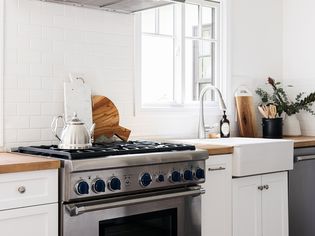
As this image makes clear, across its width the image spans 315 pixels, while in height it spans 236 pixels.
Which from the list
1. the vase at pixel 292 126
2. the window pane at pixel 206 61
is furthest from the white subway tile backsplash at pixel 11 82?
the vase at pixel 292 126

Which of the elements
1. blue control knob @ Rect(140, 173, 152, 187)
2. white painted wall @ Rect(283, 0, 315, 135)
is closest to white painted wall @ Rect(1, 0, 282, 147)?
blue control knob @ Rect(140, 173, 152, 187)

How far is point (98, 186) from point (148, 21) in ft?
5.94

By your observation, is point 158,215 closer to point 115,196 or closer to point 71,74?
point 115,196

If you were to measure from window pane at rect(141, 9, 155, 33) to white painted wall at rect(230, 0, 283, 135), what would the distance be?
0.77m

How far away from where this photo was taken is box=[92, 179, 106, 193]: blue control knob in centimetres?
242

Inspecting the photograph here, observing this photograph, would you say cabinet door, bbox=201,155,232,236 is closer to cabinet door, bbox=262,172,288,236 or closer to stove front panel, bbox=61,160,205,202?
stove front panel, bbox=61,160,205,202

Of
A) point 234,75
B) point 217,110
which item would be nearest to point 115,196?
point 217,110

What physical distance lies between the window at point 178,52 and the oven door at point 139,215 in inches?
43.4

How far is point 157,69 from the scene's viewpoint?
12.9ft

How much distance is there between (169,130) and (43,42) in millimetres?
1219

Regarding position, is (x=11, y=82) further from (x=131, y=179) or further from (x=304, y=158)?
(x=304, y=158)

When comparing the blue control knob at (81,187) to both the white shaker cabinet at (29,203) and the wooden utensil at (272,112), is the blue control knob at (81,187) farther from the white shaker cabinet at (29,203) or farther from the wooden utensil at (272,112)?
the wooden utensil at (272,112)

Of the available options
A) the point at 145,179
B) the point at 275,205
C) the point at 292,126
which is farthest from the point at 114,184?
the point at 292,126

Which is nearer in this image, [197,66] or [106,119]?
[106,119]
